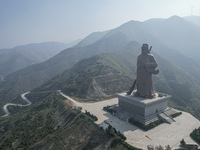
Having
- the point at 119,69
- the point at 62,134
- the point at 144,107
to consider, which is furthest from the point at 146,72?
the point at 119,69

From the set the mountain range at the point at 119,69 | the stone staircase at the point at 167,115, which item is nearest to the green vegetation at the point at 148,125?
the stone staircase at the point at 167,115

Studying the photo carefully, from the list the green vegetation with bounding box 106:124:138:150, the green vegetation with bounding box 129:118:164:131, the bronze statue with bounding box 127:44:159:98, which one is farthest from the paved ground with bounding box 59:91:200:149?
the bronze statue with bounding box 127:44:159:98

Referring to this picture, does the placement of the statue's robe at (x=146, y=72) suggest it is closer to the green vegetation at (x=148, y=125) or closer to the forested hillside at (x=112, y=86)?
the green vegetation at (x=148, y=125)

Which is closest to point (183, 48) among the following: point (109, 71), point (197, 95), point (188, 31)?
point (188, 31)

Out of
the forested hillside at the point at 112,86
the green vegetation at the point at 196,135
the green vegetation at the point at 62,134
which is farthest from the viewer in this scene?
the forested hillside at the point at 112,86

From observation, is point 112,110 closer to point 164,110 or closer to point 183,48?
point 164,110
